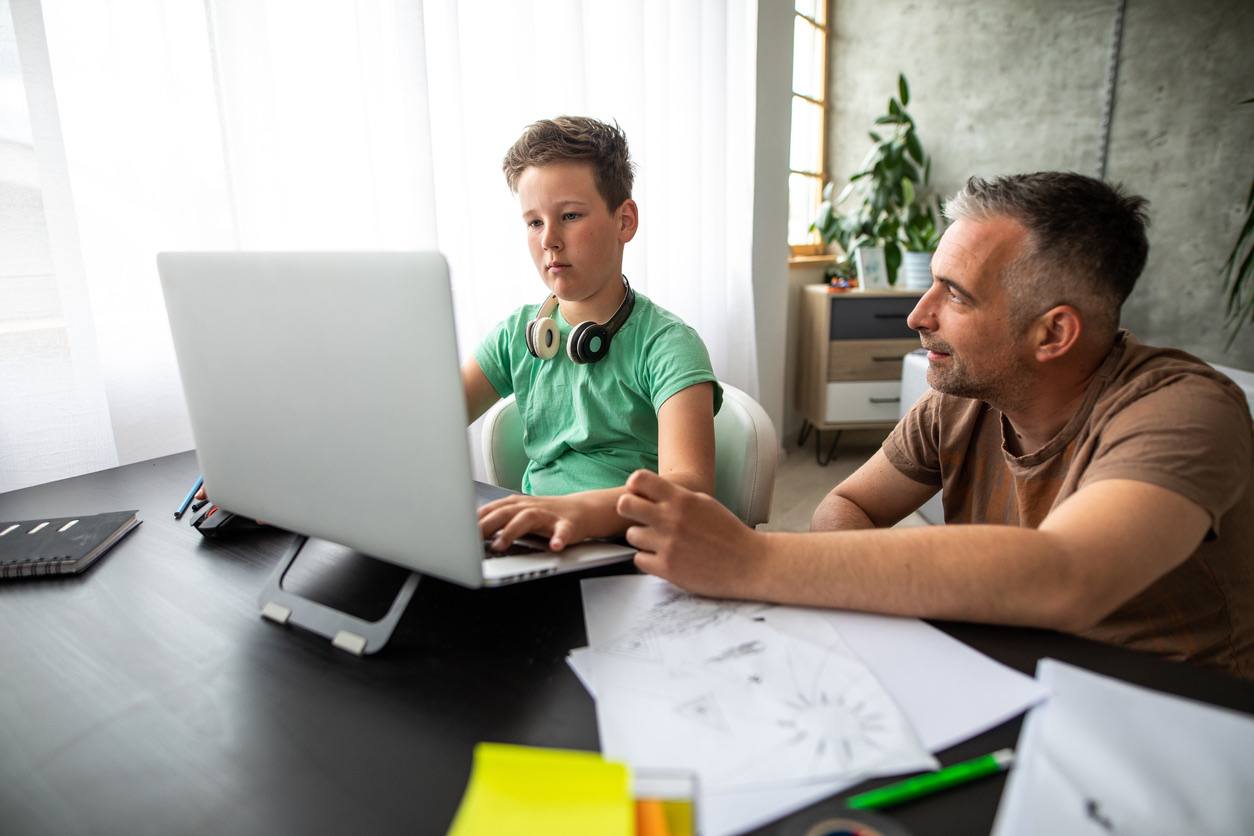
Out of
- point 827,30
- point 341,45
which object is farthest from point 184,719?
point 827,30

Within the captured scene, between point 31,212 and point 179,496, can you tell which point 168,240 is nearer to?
point 31,212

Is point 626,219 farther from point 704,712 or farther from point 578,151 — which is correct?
point 704,712

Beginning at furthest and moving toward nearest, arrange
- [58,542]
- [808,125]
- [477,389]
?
[808,125]
[477,389]
[58,542]

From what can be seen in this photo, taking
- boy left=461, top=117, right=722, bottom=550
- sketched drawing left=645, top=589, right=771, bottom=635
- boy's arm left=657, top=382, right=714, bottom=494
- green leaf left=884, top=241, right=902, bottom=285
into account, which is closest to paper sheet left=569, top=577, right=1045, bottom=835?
sketched drawing left=645, top=589, right=771, bottom=635

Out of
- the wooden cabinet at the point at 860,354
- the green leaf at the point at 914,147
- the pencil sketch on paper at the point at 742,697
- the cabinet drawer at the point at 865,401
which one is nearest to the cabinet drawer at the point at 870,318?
the wooden cabinet at the point at 860,354

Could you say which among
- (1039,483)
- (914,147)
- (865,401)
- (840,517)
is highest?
(914,147)

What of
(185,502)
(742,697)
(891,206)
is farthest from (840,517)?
(891,206)

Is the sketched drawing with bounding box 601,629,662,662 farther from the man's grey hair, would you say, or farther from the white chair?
the man's grey hair

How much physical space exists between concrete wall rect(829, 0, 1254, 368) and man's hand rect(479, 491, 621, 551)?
11.9 ft

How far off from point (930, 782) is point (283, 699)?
1.69ft

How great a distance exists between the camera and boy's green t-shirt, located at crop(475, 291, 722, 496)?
4.03 ft

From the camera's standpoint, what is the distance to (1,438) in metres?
1.25

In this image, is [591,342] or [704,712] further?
[591,342]

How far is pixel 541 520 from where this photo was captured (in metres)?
0.81
